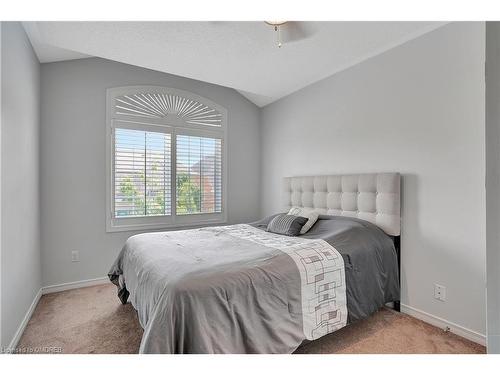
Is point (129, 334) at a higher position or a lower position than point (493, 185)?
lower

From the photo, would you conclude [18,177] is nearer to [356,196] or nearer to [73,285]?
[73,285]

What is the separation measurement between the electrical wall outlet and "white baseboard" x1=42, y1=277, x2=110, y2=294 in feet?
11.3

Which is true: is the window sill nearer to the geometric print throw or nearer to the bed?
the bed

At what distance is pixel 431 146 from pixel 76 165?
362 cm

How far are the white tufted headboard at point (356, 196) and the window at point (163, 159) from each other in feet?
4.27

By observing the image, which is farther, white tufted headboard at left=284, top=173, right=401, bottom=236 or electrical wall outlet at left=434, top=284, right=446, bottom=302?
white tufted headboard at left=284, top=173, right=401, bottom=236

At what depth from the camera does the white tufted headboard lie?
7.57ft

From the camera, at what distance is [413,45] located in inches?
89.2

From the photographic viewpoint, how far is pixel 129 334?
198 cm

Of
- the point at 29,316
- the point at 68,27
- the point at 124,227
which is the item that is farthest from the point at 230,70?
the point at 29,316

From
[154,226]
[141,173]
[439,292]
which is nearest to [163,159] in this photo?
[141,173]

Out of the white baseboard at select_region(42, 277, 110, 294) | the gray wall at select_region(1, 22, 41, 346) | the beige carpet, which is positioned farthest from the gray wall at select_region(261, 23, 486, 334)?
the white baseboard at select_region(42, 277, 110, 294)

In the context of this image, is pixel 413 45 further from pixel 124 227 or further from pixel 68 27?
pixel 124 227

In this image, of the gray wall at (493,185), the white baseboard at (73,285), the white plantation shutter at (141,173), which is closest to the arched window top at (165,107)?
the white plantation shutter at (141,173)
